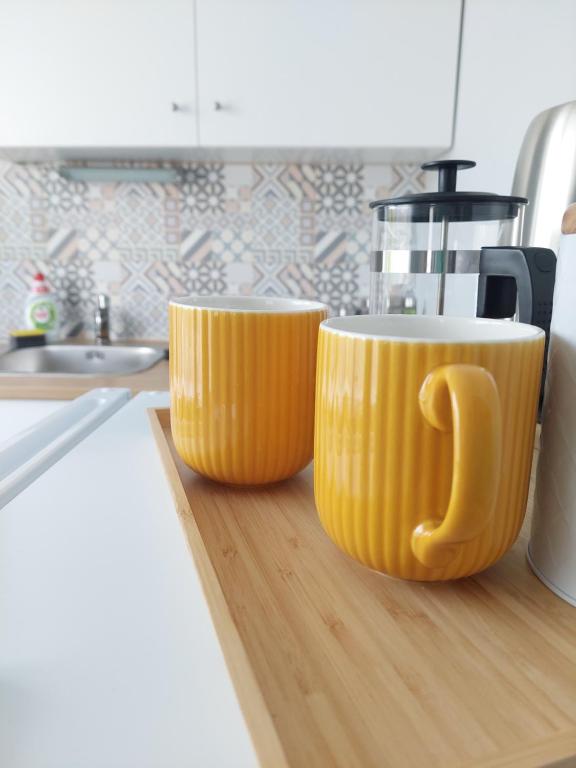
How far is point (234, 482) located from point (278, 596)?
16 cm

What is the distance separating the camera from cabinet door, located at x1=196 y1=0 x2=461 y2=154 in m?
1.35

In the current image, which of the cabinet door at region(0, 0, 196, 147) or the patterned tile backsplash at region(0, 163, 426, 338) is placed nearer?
the cabinet door at region(0, 0, 196, 147)

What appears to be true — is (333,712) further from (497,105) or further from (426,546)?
(497,105)

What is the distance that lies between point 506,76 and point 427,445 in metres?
1.22

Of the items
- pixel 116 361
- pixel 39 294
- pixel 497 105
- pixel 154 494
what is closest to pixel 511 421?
pixel 154 494

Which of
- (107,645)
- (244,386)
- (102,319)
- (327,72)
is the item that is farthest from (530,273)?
(102,319)

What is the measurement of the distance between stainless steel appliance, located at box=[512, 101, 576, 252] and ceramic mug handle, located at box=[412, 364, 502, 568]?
60 centimetres

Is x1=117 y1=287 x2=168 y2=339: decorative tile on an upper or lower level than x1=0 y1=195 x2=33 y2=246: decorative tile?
lower

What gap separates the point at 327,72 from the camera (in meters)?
1.38

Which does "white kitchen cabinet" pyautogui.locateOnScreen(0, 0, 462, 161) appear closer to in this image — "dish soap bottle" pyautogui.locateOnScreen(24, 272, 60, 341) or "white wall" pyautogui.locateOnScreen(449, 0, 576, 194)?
"white wall" pyautogui.locateOnScreen(449, 0, 576, 194)

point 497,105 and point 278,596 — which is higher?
point 497,105

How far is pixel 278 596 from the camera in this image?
1.11 feet

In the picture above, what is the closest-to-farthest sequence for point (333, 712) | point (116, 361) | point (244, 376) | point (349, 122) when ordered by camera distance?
point (333, 712)
point (244, 376)
point (349, 122)
point (116, 361)

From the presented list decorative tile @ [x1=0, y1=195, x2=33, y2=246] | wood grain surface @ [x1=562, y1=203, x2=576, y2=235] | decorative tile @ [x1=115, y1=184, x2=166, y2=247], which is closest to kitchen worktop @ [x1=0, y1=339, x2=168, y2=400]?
decorative tile @ [x1=115, y1=184, x2=166, y2=247]
